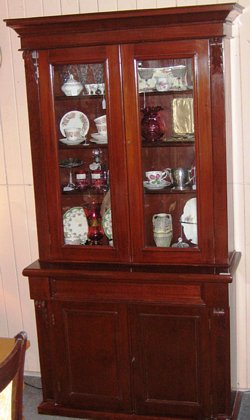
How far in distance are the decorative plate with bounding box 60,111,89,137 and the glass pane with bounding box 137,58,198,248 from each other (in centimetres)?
30

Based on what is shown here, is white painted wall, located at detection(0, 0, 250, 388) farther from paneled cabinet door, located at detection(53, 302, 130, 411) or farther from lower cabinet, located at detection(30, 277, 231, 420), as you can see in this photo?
paneled cabinet door, located at detection(53, 302, 130, 411)

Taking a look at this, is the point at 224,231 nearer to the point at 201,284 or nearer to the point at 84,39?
the point at 201,284

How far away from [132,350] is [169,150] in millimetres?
972

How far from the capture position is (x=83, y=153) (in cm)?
313

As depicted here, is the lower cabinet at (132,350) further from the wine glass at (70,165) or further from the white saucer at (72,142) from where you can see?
the white saucer at (72,142)

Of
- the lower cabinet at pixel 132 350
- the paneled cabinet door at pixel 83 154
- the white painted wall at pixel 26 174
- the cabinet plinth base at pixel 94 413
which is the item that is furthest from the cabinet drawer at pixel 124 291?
the cabinet plinth base at pixel 94 413

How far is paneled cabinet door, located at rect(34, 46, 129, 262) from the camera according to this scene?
296 cm

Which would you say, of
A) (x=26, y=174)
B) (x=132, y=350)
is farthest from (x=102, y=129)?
(x=132, y=350)

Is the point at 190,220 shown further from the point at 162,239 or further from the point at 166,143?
the point at 166,143

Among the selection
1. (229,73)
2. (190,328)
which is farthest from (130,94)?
(190,328)

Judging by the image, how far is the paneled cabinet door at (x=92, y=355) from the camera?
10.3 ft

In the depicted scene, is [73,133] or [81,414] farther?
[81,414]

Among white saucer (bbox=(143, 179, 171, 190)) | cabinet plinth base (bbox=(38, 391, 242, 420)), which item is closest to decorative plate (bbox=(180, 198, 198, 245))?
white saucer (bbox=(143, 179, 171, 190))

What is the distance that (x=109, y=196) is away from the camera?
3094mm
